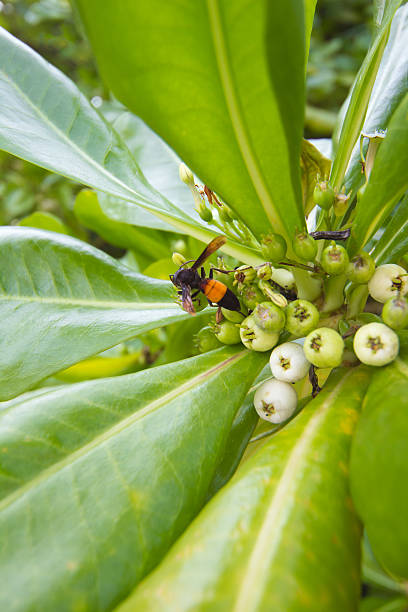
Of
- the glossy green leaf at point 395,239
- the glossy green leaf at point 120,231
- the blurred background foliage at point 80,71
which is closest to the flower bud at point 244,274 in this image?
the glossy green leaf at point 395,239

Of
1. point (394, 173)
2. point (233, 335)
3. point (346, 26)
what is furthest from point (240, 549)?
point (346, 26)

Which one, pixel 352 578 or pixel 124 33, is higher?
pixel 124 33

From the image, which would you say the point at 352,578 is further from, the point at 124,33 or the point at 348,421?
the point at 124,33

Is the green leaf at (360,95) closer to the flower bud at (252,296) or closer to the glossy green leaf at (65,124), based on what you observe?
the flower bud at (252,296)

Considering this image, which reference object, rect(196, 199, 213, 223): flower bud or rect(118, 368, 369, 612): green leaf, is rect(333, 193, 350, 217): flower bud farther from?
rect(118, 368, 369, 612): green leaf

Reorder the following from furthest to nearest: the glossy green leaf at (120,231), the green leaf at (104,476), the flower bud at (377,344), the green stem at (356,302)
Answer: the glossy green leaf at (120,231) → the green stem at (356,302) → the flower bud at (377,344) → the green leaf at (104,476)

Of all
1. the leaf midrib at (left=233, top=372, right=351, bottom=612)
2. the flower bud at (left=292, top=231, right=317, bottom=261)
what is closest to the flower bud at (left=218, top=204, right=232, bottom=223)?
the flower bud at (left=292, top=231, right=317, bottom=261)
